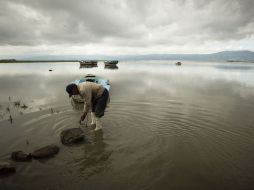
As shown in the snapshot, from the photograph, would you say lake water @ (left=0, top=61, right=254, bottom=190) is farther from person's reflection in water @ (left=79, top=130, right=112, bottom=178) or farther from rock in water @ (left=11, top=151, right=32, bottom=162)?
rock in water @ (left=11, top=151, right=32, bottom=162)

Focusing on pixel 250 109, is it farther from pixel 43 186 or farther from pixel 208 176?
pixel 43 186

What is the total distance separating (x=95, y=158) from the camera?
7.31 m

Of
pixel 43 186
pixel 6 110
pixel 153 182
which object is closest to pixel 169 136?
pixel 153 182

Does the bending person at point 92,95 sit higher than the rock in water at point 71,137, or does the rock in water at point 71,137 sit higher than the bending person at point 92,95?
the bending person at point 92,95

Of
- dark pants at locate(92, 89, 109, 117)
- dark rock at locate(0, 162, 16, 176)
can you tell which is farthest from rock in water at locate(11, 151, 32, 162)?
dark pants at locate(92, 89, 109, 117)

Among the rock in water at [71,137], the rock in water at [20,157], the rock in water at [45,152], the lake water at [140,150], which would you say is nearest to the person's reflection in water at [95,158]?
the lake water at [140,150]

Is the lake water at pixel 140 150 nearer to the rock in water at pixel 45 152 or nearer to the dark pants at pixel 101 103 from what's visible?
the rock in water at pixel 45 152

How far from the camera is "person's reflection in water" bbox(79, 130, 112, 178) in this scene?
6.50 metres

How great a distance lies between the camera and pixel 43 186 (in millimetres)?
5660

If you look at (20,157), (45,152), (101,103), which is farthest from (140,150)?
(20,157)

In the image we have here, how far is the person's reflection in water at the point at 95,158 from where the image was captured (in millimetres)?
6499

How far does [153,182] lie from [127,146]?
248cm

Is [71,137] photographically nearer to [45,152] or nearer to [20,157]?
[45,152]

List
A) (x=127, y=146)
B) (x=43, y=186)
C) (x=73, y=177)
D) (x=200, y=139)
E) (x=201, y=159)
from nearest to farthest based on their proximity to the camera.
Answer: (x=43, y=186)
(x=73, y=177)
(x=201, y=159)
(x=127, y=146)
(x=200, y=139)
